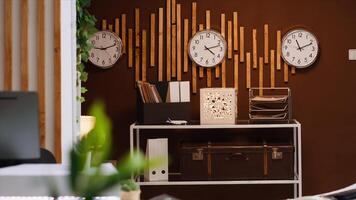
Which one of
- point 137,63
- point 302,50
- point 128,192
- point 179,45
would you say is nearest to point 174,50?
point 179,45

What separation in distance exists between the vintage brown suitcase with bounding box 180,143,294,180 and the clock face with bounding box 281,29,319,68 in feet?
2.83

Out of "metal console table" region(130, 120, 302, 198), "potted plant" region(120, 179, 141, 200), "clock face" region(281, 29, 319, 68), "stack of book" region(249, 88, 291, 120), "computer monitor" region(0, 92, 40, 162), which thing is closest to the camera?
"potted plant" region(120, 179, 141, 200)

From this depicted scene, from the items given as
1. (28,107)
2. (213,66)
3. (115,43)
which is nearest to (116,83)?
(115,43)

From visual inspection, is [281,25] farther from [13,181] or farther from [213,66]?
[13,181]

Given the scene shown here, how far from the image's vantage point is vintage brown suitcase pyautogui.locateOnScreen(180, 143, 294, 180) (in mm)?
4754

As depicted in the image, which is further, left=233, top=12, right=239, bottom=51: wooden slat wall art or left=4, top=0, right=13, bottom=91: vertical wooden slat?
left=233, top=12, right=239, bottom=51: wooden slat wall art

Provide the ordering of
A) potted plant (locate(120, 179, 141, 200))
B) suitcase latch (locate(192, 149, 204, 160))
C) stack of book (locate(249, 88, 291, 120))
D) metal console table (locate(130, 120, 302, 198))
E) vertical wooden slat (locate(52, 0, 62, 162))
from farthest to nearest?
stack of book (locate(249, 88, 291, 120)) → suitcase latch (locate(192, 149, 204, 160)) → metal console table (locate(130, 120, 302, 198)) → vertical wooden slat (locate(52, 0, 62, 162)) → potted plant (locate(120, 179, 141, 200))

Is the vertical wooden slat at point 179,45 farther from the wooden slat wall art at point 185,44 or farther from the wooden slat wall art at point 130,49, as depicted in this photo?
the wooden slat wall art at point 130,49

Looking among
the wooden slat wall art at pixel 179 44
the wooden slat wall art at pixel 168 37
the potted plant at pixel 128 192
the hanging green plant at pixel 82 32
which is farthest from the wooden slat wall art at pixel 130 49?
the potted plant at pixel 128 192

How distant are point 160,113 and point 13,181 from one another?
304 centimetres

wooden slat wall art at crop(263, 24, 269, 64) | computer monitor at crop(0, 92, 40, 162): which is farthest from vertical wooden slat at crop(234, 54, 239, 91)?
computer monitor at crop(0, 92, 40, 162)

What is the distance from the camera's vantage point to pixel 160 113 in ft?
15.9

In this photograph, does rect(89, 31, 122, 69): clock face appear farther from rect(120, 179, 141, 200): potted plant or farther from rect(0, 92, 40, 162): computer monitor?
rect(120, 179, 141, 200): potted plant

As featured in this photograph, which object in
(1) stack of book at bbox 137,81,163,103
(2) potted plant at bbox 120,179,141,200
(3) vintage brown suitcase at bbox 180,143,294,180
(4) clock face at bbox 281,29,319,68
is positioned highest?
(4) clock face at bbox 281,29,319,68
